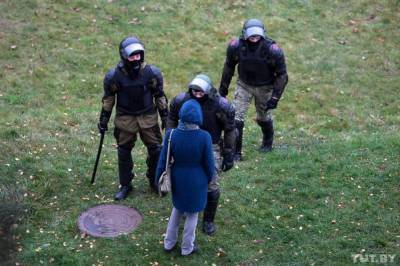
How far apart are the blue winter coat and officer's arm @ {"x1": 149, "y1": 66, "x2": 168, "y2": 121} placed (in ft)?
4.27

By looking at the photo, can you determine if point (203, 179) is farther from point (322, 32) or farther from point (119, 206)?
point (322, 32)

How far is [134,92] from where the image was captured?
820 centimetres

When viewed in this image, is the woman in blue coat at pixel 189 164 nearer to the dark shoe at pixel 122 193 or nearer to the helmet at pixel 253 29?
the dark shoe at pixel 122 193

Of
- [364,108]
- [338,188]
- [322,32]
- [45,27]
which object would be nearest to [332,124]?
[364,108]

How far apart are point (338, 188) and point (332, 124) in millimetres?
3340

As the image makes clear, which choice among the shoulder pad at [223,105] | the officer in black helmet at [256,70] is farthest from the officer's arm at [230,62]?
the shoulder pad at [223,105]

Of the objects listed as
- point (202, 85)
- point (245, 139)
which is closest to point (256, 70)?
point (245, 139)

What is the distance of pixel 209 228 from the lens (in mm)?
8039

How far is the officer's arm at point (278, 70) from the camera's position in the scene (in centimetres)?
966

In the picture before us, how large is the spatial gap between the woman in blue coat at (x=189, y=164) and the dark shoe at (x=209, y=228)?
60 cm

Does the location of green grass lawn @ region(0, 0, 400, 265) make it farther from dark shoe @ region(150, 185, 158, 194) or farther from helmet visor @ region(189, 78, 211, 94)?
helmet visor @ region(189, 78, 211, 94)

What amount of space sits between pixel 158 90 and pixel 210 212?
183 centimetres

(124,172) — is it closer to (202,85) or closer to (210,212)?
(210,212)

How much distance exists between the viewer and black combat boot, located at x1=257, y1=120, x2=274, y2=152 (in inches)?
414
